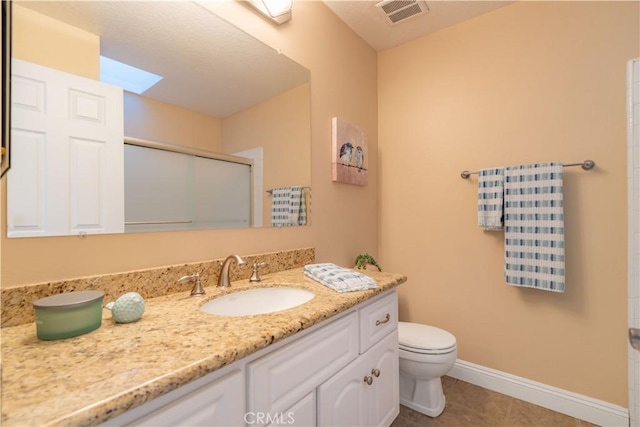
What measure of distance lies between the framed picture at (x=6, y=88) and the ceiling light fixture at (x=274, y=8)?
906 millimetres

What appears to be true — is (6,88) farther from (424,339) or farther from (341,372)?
(424,339)

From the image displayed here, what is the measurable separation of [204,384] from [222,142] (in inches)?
37.0

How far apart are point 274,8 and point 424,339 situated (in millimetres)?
1901

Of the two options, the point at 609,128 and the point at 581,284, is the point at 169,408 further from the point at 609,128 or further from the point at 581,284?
the point at 609,128

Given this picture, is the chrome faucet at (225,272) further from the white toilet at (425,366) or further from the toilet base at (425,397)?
the toilet base at (425,397)

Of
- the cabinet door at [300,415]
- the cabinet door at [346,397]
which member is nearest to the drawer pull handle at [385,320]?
the cabinet door at [346,397]

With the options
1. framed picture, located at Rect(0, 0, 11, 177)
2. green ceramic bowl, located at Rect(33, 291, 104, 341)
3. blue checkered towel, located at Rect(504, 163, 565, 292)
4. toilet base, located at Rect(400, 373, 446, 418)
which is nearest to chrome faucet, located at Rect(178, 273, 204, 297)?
green ceramic bowl, located at Rect(33, 291, 104, 341)

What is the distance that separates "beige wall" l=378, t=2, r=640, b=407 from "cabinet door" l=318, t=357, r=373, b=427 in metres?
1.13

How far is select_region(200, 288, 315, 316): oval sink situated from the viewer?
1058 millimetres

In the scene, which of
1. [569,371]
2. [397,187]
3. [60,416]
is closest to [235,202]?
[60,416]

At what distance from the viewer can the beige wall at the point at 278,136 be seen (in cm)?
129

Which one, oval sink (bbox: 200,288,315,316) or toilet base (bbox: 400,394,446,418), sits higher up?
oval sink (bbox: 200,288,315,316)

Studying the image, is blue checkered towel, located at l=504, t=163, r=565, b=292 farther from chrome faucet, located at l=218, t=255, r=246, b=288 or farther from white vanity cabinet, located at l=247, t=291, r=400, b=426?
chrome faucet, located at l=218, t=255, r=246, b=288

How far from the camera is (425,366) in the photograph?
4.93 feet
